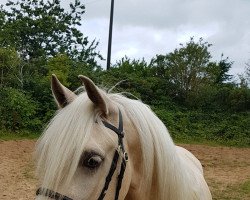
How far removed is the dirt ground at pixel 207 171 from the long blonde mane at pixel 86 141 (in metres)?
4.48

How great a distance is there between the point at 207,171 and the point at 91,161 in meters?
9.15

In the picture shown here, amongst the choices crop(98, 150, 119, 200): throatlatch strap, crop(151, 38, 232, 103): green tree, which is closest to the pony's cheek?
→ crop(98, 150, 119, 200): throatlatch strap

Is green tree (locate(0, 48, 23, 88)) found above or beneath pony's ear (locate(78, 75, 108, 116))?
above

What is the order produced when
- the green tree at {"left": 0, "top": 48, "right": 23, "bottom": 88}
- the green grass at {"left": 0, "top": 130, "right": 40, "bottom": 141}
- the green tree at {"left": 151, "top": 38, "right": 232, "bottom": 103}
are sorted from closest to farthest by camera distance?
the green grass at {"left": 0, "top": 130, "right": 40, "bottom": 141} → the green tree at {"left": 0, "top": 48, "right": 23, "bottom": 88} → the green tree at {"left": 151, "top": 38, "right": 232, "bottom": 103}

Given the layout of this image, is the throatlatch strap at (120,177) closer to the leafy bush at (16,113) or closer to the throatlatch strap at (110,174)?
the throatlatch strap at (110,174)

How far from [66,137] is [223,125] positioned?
54.4 feet

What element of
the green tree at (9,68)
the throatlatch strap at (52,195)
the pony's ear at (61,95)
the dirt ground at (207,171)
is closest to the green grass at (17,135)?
the dirt ground at (207,171)

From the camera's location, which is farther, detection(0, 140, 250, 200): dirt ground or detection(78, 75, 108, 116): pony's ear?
detection(0, 140, 250, 200): dirt ground

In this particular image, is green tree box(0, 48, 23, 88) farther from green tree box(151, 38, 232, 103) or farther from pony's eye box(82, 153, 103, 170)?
pony's eye box(82, 153, 103, 170)

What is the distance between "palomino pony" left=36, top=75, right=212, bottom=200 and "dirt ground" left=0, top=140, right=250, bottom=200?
448 cm

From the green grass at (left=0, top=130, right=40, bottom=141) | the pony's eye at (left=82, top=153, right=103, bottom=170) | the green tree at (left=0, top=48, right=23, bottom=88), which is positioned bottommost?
the green grass at (left=0, top=130, right=40, bottom=141)

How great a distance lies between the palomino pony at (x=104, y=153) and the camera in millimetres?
1719

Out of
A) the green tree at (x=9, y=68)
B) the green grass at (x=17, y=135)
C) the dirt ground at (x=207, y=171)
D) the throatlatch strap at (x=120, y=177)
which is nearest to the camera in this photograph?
the throatlatch strap at (x=120, y=177)

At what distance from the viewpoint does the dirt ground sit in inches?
308
